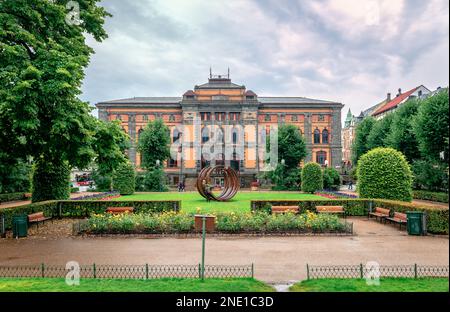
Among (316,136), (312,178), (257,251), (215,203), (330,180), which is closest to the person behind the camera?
(257,251)

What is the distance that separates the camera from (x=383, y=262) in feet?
35.9

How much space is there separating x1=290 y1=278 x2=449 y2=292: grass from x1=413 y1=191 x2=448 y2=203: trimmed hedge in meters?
25.6

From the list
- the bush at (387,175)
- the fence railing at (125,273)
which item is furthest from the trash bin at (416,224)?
the fence railing at (125,273)

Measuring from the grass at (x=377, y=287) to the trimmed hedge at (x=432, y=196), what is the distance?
25636 millimetres

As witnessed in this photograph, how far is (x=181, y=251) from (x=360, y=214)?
13436mm

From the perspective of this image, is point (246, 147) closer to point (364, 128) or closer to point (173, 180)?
point (173, 180)

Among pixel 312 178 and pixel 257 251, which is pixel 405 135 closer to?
pixel 312 178

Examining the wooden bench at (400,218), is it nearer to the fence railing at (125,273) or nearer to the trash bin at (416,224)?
the trash bin at (416,224)

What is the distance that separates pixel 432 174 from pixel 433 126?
5.87 meters

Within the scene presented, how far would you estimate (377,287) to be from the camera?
796 centimetres

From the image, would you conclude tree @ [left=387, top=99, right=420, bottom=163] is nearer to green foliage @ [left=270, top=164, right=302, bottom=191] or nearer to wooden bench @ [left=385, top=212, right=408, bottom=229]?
green foliage @ [left=270, top=164, right=302, bottom=191]

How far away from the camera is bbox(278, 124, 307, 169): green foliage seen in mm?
49375

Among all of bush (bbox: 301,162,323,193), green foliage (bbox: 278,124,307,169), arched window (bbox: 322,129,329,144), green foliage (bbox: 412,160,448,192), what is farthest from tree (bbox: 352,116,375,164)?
arched window (bbox: 322,129,329,144)

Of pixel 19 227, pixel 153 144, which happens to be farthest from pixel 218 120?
pixel 19 227
